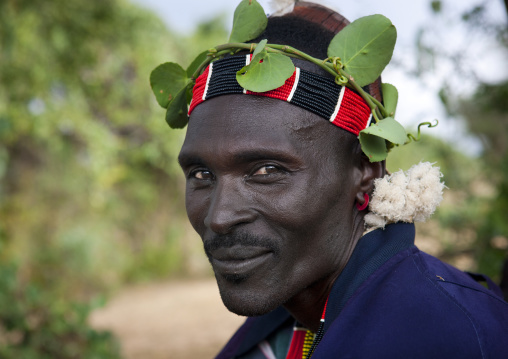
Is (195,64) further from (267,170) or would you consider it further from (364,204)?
(364,204)

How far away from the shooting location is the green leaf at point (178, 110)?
84.4 inches

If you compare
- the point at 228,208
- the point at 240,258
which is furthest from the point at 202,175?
the point at 240,258

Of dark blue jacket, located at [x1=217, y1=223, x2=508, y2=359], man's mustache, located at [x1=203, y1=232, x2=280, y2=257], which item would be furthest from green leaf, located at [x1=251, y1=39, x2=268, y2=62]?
dark blue jacket, located at [x1=217, y1=223, x2=508, y2=359]

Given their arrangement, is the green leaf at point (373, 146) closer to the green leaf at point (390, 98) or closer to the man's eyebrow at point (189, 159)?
the green leaf at point (390, 98)

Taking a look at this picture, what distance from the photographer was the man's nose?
1693 millimetres

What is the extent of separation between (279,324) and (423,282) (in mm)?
910

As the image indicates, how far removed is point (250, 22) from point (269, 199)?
2.37 ft

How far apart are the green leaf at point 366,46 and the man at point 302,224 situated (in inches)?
3.4

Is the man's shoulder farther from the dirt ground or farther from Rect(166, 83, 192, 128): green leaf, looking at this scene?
the dirt ground

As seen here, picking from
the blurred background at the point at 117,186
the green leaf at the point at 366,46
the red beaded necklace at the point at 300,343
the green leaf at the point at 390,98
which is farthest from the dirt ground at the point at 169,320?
the green leaf at the point at 366,46

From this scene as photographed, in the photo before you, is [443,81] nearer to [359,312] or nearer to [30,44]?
[359,312]

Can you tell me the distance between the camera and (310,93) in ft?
5.86

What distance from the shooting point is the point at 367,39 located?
1.86m

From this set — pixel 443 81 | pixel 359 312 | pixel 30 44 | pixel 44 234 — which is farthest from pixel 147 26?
pixel 359 312
